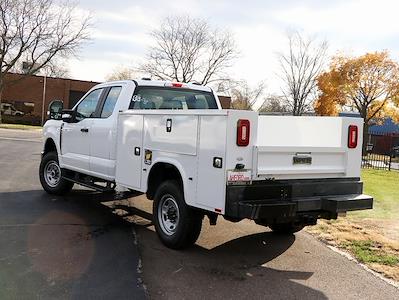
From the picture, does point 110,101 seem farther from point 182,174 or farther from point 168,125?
point 182,174

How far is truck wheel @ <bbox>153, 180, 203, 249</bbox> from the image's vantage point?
596 centimetres

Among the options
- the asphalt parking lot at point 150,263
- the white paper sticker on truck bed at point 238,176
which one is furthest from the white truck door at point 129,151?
the white paper sticker on truck bed at point 238,176

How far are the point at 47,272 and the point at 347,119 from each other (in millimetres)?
3967

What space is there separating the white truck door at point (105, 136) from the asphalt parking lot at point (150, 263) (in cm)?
61

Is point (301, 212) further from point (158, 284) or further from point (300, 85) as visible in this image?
point (300, 85)

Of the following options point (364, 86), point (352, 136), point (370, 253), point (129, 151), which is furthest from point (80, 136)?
point (364, 86)

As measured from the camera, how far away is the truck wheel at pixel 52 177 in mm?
9602

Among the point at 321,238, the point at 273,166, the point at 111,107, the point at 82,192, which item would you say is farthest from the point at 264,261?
the point at 82,192

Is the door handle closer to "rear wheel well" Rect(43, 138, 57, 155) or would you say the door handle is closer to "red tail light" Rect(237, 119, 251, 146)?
"red tail light" Rect(237, 119, 251, 146)

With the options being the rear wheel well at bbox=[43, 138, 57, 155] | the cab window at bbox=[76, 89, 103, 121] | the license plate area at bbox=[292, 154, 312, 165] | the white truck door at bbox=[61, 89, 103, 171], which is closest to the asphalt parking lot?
the white truck door at bbox=[61, 89, 103, 171]

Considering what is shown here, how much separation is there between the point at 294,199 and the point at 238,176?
84cm

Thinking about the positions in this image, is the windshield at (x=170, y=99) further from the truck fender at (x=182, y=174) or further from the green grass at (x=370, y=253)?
the green grass at (x=370, y=253)

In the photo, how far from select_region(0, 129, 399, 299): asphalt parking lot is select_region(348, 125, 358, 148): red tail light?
146 cm

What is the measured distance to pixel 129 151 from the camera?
7.02m
